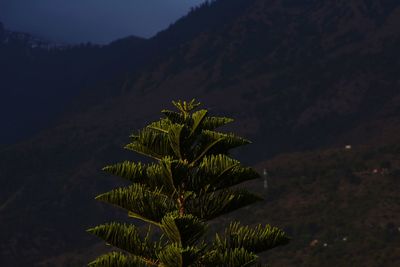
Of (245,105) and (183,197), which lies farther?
(245,105)

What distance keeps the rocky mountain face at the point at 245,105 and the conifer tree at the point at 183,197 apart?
86.5 metres

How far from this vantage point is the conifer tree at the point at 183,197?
8085 mm

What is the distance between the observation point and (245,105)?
156 meters

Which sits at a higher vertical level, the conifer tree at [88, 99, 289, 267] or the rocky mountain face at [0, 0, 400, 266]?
the conifer tree at [88, 99, 289, 267]

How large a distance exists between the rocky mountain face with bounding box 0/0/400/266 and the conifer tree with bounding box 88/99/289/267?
284ft

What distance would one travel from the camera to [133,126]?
157750 millimetres

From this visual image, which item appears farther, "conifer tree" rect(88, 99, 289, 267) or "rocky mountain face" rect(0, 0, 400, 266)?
"rocky mountain face" rect(0, 0, 400, 266)

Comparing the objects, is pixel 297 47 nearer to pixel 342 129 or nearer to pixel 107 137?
pixel 342 129

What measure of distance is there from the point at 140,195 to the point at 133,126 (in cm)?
15007

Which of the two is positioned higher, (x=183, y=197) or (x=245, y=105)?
(x=183, y=197)

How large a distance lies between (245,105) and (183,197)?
5818 inches

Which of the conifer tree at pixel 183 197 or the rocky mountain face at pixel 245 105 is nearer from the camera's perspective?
the conifer tree at pixel 183 197

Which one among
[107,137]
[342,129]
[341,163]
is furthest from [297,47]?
[341,163]

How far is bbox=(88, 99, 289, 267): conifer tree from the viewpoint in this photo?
809 centimetres
